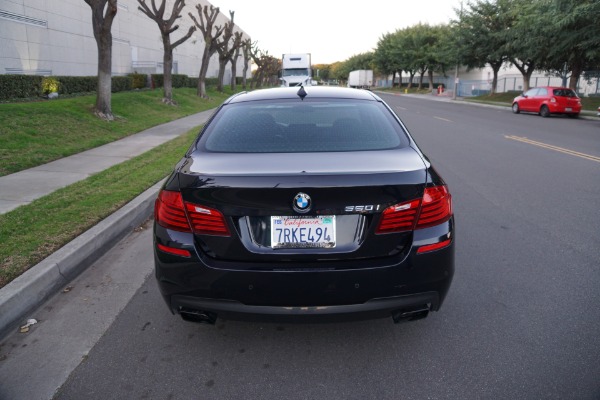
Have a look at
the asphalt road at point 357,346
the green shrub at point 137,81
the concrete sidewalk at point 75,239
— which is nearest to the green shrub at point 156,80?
the green shrub at point 137,81

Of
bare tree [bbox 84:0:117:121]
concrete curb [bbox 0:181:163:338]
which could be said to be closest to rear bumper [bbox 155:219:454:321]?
concrete curb [bbox 0:181:163:338]

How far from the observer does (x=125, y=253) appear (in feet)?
16.4

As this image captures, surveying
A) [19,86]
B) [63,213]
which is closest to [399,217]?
[63,213]

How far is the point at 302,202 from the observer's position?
2.60 metres

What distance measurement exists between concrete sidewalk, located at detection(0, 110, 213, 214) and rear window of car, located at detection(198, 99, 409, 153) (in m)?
3.71

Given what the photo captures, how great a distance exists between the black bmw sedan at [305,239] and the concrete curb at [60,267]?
1.38 meters

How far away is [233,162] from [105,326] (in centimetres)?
160

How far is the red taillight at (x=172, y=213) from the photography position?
2.79m

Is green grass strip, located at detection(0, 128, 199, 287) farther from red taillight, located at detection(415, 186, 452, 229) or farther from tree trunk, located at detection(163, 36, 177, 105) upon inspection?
tree trunk, located at detection(163, 36, 177, 105)

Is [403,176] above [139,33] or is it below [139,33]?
below

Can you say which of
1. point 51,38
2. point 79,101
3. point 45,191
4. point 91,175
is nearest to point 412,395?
point 45,191

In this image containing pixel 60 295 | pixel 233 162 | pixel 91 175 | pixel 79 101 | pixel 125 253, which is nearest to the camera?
pixel 233 162

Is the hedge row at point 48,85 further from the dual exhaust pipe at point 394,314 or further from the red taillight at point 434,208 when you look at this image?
the red taillight at point 434,208

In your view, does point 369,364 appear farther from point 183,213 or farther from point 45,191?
point 45,191
